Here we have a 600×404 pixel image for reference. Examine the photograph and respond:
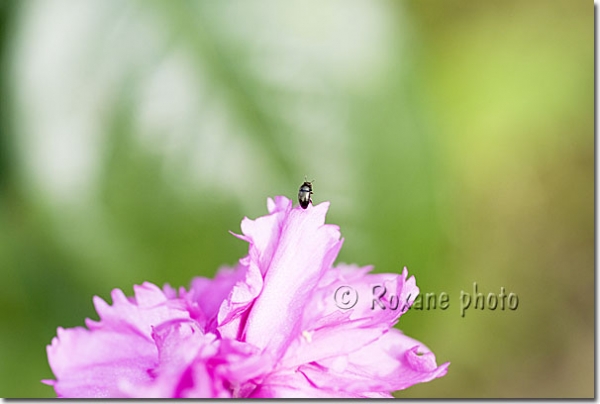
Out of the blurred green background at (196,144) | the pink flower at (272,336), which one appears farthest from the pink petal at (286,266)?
the blurred green background at (196,144)

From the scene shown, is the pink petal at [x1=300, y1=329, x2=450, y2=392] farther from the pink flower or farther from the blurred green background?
the blurred green background

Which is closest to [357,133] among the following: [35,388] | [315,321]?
[35,388]

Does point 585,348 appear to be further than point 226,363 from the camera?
Yes

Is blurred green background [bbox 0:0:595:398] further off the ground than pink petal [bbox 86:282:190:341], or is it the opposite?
blurred green background [bbox 0:0:595:398]

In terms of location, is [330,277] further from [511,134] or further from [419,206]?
[511,134]

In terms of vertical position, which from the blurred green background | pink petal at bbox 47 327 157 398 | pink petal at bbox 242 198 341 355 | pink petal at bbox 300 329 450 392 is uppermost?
the blurred green background

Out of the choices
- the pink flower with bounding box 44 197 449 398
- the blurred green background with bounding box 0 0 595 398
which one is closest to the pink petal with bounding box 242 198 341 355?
the pink flower with bounding box 44 197 449 398

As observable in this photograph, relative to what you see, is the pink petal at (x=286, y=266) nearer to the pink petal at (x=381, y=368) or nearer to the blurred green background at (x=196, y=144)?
the pink petal at (x=381, y=368)

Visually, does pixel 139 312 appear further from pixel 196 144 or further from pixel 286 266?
pixel 196 144
